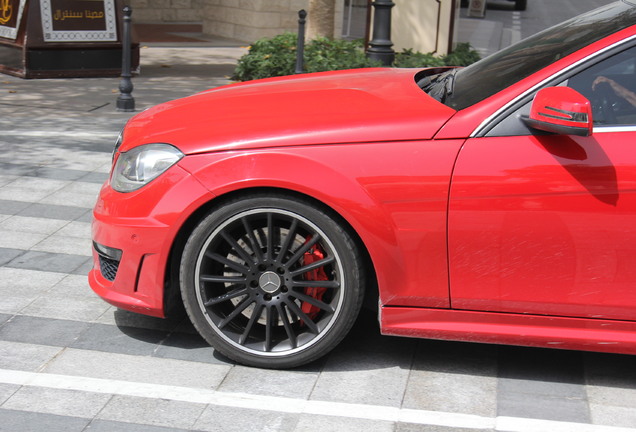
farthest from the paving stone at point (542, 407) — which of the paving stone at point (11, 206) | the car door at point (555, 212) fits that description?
the paving stone at point (11, 206)

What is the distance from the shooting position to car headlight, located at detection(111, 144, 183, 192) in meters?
4.25

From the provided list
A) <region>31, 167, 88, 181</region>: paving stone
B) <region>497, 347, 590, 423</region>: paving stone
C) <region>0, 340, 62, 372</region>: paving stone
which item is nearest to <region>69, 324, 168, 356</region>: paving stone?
<region>0, 340, 62, 372</region>: paving stone

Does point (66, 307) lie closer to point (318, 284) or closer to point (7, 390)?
point (7, 390)

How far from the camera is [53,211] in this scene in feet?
22.0

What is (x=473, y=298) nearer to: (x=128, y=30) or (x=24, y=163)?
(x=24, y=163)

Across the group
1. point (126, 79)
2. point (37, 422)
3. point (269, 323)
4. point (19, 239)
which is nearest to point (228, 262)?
point (269, 323)

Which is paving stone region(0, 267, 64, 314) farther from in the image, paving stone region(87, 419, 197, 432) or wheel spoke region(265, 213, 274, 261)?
wheel spoke region(265, 213, 274, 261)

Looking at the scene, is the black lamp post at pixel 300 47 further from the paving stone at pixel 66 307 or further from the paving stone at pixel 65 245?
the paving stone at pixel 66 307

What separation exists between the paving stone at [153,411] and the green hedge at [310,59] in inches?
262

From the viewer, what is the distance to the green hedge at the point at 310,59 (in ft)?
34.3

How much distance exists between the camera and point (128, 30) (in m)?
10.3

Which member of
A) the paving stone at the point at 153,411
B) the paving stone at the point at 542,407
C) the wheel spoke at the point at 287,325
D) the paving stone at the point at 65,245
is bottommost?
the paving stone at the point at 65,245

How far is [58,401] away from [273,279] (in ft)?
3.35

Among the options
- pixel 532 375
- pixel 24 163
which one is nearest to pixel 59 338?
pixel 532 375
